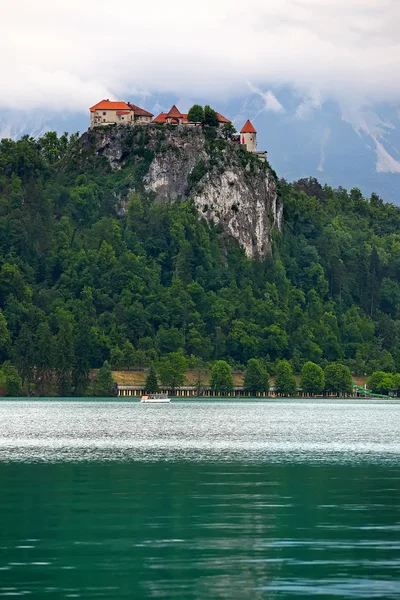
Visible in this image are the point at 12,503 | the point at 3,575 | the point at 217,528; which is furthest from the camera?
the point at 12,503

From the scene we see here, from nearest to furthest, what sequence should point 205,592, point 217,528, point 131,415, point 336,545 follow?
point 205,592, point 336,545, point 217,528, point 131,415

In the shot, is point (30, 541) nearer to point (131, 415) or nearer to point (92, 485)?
point (92, 485)

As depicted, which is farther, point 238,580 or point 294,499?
point 294,499

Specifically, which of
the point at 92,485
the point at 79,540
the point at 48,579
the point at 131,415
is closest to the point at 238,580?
the point at 48,579

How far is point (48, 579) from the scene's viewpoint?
39562 mm

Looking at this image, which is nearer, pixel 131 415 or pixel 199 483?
pixel 199 483

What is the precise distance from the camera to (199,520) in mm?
52250

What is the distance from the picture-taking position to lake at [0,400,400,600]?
1542 inches

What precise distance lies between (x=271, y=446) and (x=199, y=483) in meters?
33.3

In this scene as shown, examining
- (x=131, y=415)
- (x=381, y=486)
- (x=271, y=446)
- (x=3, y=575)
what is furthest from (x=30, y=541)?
(x=131, y=415)

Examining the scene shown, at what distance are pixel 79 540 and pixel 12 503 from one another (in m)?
11.2

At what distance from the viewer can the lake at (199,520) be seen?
39156 mm

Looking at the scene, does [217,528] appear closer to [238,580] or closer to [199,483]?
[238,580]

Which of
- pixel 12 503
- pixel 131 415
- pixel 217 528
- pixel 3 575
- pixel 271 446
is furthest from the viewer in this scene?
pixel 131 415
